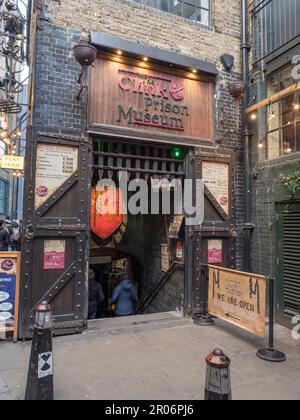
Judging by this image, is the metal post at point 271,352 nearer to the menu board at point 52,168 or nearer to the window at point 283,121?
the window at point 283,121

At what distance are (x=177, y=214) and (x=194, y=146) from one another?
1.63m

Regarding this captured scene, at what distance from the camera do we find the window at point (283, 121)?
6174 millimetres

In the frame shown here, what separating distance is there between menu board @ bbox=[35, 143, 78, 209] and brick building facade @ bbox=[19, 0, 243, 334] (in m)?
0.30

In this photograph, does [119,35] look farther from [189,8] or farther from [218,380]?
[218,380]

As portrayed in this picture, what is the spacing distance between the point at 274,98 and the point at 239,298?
12.1 feet

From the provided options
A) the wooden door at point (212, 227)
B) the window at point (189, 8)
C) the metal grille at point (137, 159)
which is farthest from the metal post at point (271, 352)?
the window at point (189, 8)

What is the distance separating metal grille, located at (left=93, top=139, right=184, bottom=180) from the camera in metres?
6.05

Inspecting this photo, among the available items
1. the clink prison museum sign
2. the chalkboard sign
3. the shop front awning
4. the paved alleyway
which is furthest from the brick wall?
the chalkboard sign

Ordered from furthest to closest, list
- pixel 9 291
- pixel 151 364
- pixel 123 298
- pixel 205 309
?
1. pixel 123 298
2. pixel 205 309
3. pixel 9 291
4. pixel 151 364

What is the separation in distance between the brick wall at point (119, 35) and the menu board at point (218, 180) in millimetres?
380

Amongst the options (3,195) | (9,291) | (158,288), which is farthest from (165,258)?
(3,195)

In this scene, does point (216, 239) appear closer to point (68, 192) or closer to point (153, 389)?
point (68, 192)

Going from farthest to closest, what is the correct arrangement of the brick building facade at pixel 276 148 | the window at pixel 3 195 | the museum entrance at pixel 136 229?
the window at pixel 3 195, the museum entrance at pixel 136 229, the brick building facade at pixel 276 148

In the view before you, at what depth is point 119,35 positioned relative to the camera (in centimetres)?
605
